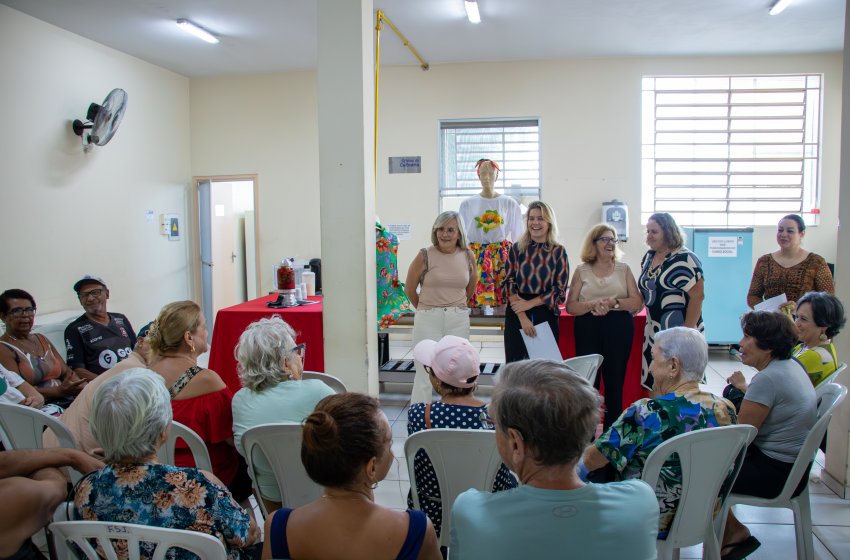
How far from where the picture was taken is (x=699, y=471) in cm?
188

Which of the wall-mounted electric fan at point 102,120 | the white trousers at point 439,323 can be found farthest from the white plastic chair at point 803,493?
the wall-mounted electric fan at point 102,120

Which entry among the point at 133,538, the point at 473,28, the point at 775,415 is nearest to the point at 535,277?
the point at 775,415

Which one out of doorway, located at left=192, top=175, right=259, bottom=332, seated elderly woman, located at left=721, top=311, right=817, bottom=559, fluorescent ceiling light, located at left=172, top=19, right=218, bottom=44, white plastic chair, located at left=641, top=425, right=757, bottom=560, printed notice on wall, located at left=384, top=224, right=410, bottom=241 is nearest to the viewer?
white plastic chair, located at left=641, top=425, right=757, bottom=560

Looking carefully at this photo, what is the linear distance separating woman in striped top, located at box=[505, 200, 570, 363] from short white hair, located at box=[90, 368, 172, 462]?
99.2 inches

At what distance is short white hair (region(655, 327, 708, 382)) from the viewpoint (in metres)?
2.01

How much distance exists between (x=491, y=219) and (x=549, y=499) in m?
3.73

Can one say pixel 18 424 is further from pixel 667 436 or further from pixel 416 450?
pixel 667 436

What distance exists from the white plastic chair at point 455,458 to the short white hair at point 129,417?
0.69 meters

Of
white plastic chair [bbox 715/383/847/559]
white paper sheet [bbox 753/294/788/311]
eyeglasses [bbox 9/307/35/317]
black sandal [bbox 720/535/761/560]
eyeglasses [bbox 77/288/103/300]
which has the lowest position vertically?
black sandal [bbox 720/535/761/560]

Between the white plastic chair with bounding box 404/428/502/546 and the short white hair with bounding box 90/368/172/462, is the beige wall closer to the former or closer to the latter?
the white plastic chair with bounding box 404/428/502/546

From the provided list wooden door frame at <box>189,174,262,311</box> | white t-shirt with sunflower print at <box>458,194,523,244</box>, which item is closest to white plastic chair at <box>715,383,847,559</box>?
white t-shirt with sunflower print at <box>458,194,523,244</box>

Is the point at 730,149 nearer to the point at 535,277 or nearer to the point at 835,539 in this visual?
the point at 535,277

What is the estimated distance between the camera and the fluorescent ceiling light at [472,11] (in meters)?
5.26

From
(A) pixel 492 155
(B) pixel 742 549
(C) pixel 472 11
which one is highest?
(C) pixel 472 11
